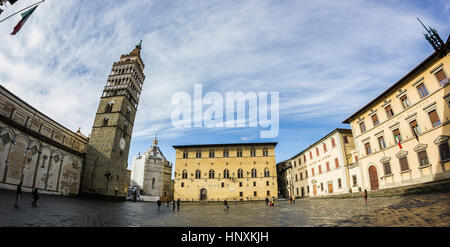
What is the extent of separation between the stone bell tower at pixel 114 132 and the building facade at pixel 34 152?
203 centimetres

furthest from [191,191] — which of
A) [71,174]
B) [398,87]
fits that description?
[398,87]

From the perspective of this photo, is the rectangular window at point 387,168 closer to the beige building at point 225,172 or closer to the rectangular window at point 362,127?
the rectangular window at point 362,127

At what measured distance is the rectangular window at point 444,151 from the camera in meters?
16.0

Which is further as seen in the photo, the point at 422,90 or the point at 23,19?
the point at 422,90

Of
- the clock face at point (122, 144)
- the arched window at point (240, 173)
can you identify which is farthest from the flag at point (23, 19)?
the arched window at point (240, 173)

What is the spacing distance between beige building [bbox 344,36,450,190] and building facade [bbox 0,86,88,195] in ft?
118

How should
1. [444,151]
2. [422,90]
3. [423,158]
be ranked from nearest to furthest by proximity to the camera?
[444,151]
[423,158]
[422,90]

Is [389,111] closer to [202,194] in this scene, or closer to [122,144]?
[202,194]

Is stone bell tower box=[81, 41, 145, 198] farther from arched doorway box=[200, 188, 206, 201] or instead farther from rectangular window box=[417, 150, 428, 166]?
rectangular window box=[417, 150, 428, 166]

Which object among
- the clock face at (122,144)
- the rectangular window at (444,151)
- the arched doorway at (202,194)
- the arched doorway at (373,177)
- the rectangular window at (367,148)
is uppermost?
the clock face at (122,144)

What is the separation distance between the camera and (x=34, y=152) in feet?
75.3

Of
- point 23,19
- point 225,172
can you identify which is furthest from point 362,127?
point 23,19

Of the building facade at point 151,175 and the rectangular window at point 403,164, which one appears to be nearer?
the rectangular window at point 403,164

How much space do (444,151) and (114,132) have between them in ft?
126
